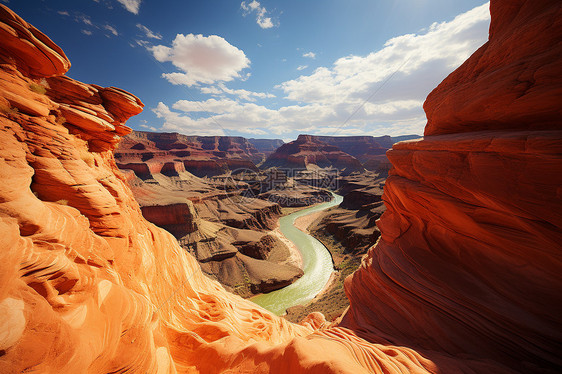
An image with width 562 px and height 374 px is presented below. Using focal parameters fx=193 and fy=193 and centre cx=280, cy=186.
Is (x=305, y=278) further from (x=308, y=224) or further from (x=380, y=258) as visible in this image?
(x=308, y=224)

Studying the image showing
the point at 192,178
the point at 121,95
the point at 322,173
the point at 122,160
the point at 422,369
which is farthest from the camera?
the point at 322,173

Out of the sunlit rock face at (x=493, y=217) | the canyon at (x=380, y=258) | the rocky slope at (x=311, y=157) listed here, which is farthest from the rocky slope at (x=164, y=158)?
the sunlit rock face at (x=493, y=217)

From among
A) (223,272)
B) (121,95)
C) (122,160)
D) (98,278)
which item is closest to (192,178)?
(122,160)

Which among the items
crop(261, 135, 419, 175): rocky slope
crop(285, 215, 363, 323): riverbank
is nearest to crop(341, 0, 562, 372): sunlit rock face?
crop(285, 215, 363, 323): riverbank

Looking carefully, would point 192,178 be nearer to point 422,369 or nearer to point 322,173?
point 322,173

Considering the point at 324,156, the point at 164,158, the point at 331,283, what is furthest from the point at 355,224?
the point at 324,156
